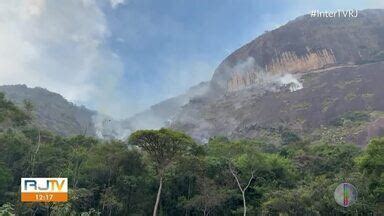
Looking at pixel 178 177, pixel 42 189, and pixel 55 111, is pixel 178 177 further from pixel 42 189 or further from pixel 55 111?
pixel 55 111

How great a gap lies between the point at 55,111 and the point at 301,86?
215 feet

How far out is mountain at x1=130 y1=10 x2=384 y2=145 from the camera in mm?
89125

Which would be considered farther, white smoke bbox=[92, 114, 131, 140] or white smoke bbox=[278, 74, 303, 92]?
white smoke bbox=[92, 114, 131, 140]

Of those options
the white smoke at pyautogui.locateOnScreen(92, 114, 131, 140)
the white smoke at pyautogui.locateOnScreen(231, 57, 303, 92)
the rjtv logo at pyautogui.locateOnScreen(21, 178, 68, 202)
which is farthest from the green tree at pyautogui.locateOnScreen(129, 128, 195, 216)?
the white smoke at pyautogui.locateOnScreen(92, 114, 131, 140)

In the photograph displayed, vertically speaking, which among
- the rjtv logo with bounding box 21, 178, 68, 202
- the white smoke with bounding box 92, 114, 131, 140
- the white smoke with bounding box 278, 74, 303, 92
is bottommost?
the rjtv logo with bounding box 21, 178, 68, 202

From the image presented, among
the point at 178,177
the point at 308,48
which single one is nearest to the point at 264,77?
the point at 308,48

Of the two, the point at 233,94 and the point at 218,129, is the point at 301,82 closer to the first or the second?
the point at 233,94

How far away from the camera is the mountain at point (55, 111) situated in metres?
107

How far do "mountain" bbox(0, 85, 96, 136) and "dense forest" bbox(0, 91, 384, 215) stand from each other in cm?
5870

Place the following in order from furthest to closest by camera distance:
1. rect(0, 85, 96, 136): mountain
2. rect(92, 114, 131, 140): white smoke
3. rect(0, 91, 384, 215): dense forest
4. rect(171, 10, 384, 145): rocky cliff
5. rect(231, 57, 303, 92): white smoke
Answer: rect(92, 114, 131, 140): white smoke < rect(231, 57, 303, 92): white smoke < rect(0, 85, 96, 136): mountain < rect(171, 10, 384, 145): rocky cliff < rect(0, 91, 384, 215): dense forest

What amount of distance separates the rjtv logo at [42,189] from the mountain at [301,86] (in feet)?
204

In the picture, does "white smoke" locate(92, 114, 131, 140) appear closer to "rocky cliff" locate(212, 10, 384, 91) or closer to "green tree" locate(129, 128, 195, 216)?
"rocky cliff" locate(212, 10, 384, 91)

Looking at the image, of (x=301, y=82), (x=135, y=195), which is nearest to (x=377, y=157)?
(x=135, y=195)

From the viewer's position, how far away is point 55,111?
126m
